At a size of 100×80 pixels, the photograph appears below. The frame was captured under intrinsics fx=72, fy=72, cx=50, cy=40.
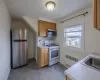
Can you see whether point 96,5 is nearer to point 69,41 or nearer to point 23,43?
point 69,41

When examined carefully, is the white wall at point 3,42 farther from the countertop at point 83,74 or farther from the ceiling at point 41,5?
the countertop at point 83,74

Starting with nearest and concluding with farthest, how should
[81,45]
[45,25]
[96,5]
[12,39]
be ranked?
[96,5] < [81,45] < [12,39] < [45,25]

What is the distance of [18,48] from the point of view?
322cm

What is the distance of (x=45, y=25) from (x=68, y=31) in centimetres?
119

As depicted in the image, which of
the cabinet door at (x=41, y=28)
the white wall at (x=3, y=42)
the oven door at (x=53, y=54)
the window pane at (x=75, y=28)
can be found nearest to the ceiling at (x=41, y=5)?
the white wall at (x=3, y=42)

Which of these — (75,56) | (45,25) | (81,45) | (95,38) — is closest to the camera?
(95,38)

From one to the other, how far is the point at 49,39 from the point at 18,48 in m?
1.73

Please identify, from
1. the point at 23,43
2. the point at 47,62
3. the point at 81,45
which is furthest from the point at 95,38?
the point at 23,43

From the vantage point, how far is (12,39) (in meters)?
3.09

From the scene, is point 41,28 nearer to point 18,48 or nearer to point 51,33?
point 51,33

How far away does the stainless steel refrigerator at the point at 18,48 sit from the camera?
3121mm

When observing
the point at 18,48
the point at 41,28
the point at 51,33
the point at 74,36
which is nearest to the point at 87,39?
the point at 74,36

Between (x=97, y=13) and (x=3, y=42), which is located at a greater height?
(x=97, y=13)

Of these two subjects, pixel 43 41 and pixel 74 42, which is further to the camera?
pixel 43 41
